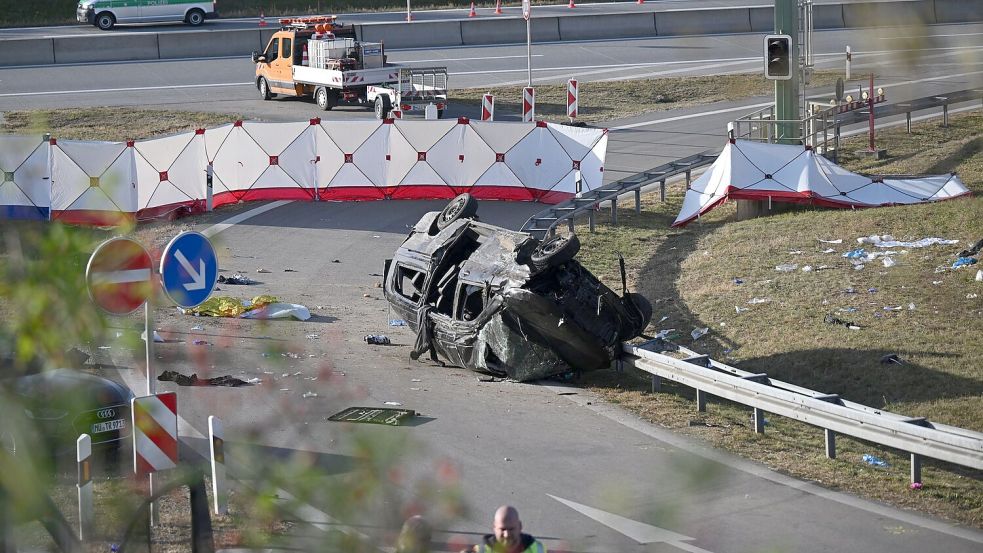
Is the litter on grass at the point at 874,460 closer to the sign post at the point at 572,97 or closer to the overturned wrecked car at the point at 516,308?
the overturned wrecked car at the point at 516,308

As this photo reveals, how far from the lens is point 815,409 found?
10.2 meters

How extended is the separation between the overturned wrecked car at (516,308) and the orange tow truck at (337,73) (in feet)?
56.1

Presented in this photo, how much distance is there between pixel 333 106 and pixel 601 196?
14.5 meters

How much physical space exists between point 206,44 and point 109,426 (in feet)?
117

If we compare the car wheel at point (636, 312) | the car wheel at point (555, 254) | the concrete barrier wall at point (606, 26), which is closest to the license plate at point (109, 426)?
the car wheel at point (555, 254)

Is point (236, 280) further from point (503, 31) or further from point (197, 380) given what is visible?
point (503, 31)

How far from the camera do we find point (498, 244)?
13164 mm

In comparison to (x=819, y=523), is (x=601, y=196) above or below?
above

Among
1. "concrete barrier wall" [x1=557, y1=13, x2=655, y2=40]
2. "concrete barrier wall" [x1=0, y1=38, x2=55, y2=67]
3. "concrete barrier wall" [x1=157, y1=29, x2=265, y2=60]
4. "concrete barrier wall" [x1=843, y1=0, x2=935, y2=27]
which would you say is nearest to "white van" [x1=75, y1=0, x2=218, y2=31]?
"concrete barrier wall" [x1=157, y1=29, x2=265, y2=60]

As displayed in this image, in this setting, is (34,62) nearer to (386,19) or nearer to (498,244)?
(386,19)

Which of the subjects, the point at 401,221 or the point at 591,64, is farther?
the point at 591,64

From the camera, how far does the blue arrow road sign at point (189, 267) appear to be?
8359 mm

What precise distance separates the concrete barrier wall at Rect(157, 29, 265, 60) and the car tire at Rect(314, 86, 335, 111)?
11.8 metres

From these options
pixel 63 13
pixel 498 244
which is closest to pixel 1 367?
pixel 498 244
